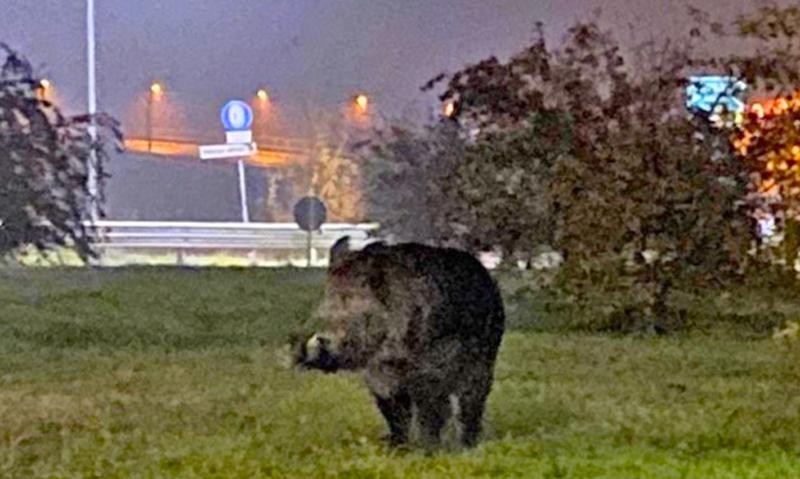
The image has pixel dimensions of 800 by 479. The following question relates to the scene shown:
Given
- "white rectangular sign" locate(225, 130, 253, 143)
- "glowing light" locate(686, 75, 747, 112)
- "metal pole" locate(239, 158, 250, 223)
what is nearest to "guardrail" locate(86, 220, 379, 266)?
"white rectangular sign" locate(225, 130, 253, 143)

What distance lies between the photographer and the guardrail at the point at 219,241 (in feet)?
114

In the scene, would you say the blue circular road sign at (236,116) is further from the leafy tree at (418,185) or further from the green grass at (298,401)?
the green grass at (298,401)

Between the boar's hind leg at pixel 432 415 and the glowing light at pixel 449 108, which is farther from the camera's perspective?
the glowing light at pixel 449 108

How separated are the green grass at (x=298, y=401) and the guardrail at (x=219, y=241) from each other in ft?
29.8

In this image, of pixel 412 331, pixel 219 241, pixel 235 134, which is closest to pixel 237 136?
pixel 235 134

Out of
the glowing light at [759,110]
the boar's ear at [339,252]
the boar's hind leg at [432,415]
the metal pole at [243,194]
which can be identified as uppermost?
the glowing light at [759,110]

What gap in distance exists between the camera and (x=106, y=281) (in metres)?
26.4

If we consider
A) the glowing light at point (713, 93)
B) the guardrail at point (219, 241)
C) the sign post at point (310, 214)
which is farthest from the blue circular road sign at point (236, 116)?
the glowing light at point (713, 93)

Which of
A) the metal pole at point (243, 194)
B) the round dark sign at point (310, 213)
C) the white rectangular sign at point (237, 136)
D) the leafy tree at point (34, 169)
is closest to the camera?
the leafy tree at point (34, 169)

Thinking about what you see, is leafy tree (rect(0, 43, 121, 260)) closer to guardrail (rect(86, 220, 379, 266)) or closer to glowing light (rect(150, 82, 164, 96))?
guardrail (rect(86, 220, 379, 266))

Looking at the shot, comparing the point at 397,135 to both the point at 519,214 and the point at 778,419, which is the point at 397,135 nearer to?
the point at 519,214

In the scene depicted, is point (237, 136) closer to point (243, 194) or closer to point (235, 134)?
point (235, 134)

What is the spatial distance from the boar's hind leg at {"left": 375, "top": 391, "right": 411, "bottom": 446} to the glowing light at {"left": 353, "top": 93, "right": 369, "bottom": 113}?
29408mm

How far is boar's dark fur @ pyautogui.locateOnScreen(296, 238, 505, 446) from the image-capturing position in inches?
439
